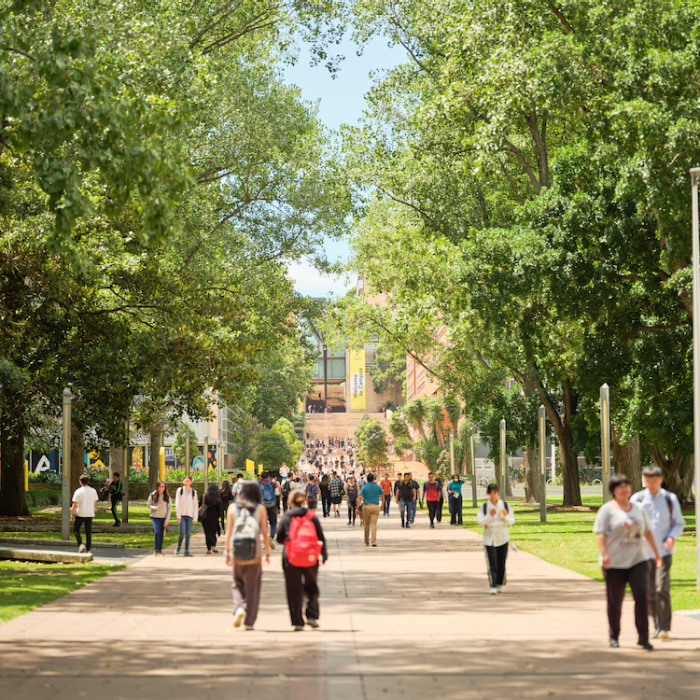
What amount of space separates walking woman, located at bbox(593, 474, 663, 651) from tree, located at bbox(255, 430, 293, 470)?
74.1 m

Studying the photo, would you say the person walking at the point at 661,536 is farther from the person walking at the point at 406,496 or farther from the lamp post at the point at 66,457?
the person walking at the point at 406,496

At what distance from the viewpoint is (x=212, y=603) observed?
12875 mm

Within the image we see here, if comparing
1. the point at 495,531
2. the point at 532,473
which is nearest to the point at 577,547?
the point at 495,531

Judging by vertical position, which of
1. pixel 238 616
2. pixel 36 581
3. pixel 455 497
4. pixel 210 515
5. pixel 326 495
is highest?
pixel 210 515

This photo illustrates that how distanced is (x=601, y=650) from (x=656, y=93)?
13933 mm

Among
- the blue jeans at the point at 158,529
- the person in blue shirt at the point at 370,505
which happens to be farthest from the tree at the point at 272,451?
the blue jeans at the point at 158,529

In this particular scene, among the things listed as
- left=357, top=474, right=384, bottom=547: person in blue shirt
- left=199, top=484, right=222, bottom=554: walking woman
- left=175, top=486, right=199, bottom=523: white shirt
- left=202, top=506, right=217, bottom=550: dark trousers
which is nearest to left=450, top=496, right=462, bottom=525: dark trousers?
left=357, top=474, right=384, bottom=547: person in blue shirt

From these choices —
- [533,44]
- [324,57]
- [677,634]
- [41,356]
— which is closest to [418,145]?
[324,57]

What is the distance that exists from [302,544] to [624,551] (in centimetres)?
313

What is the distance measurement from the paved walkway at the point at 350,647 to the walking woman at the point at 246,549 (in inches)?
10.3

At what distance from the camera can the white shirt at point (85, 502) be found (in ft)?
64.7

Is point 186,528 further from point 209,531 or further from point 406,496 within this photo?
point 406,496

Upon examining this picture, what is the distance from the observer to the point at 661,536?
32.2ft

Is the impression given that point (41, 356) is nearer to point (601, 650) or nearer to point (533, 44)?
point (533, 44)
